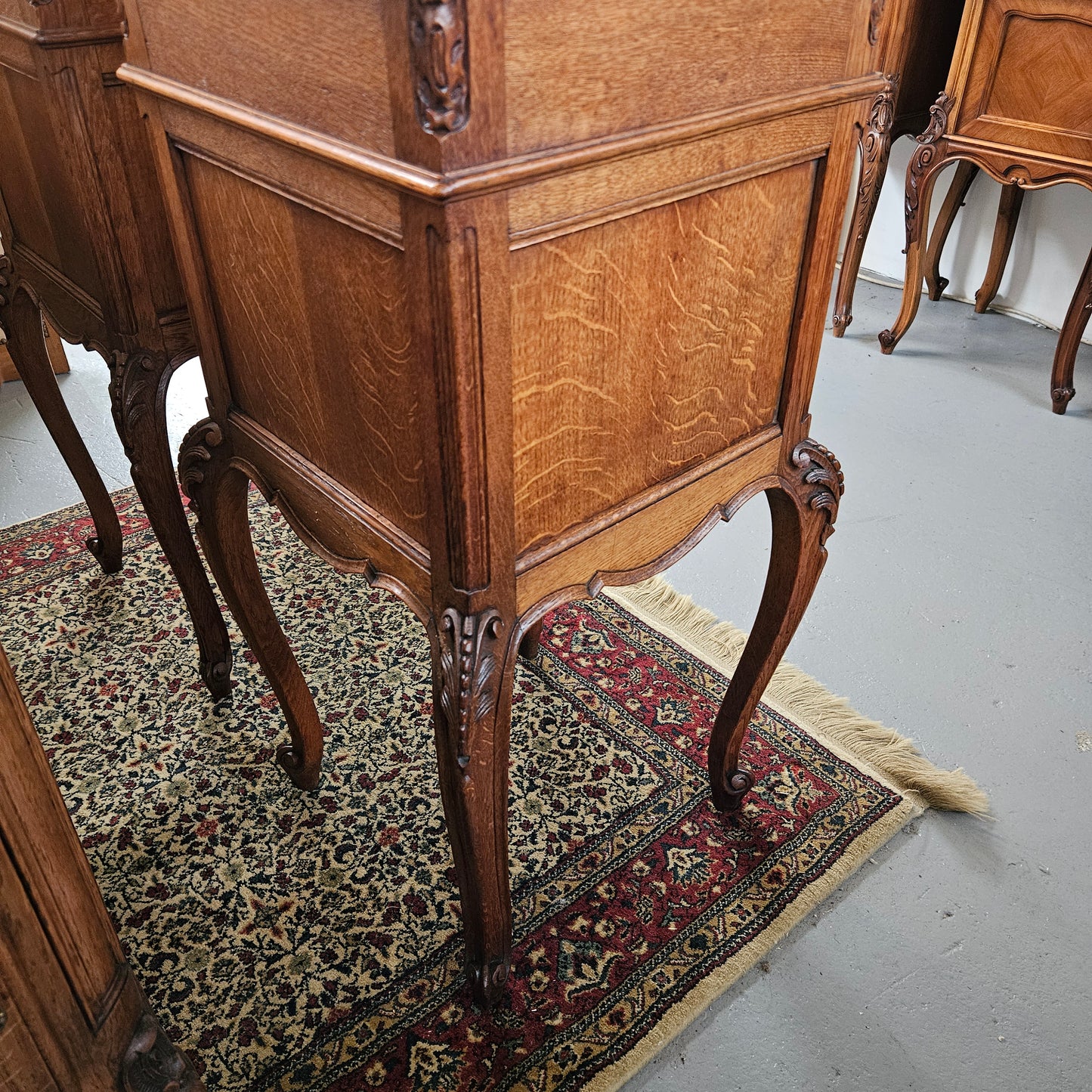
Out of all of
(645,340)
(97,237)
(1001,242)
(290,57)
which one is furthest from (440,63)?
(1001,242)

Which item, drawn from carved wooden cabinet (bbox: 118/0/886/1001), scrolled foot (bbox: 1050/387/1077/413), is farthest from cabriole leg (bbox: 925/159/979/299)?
carved wooden cabinet (bbox: 118/0/886/1001)

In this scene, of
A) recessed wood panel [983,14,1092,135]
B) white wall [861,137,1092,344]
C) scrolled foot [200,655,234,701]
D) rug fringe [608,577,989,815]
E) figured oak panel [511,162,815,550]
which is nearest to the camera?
figured oak panel [511,162,815,550]

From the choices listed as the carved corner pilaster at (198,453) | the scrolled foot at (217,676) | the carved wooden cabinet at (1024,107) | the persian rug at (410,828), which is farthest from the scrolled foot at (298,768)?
the carved wooden cabinet at (1024,107)

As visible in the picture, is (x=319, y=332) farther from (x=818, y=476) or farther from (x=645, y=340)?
(x=818, y=476)

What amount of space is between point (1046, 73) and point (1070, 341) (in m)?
0.57

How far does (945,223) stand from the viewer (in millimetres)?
2816

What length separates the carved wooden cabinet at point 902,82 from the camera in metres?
2.31

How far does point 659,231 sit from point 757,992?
2.94 feet

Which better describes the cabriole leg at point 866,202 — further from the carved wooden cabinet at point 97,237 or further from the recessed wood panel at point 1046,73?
the carved wooden cabinet at point 97,237

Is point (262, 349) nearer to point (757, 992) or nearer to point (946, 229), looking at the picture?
point (757, 992)

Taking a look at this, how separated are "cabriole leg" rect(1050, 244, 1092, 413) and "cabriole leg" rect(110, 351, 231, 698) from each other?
75.2 inches

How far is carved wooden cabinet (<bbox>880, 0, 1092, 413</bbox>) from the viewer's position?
6.63ft

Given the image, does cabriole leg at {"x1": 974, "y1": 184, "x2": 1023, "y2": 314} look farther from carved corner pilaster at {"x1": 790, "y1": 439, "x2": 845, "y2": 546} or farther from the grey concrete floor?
carved corner pilaster at {"x1": 790, "y1": 439, "x2": 845, "y2": 546}

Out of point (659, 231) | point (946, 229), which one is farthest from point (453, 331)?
point (946, 229)
